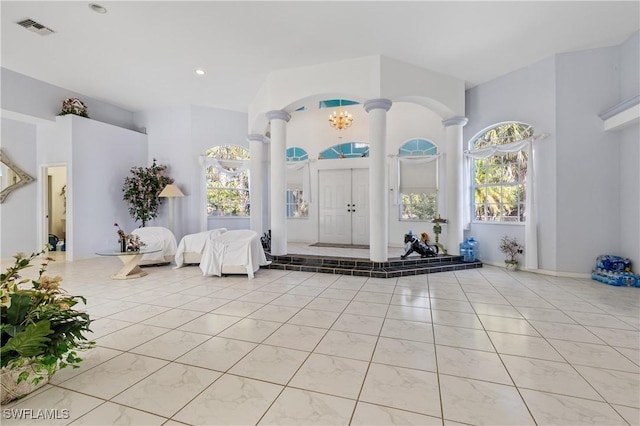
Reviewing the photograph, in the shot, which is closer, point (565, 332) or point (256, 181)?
point (565, 332)

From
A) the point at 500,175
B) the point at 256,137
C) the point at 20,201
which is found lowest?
the point at 20,201

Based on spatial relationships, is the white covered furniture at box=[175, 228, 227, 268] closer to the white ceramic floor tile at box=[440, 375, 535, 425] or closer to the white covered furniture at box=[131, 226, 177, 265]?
the white covered furniture at box=[131, 226, 177, 265]

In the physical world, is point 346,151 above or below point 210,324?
above

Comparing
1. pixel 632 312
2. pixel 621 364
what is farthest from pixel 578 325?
pixel 632 312

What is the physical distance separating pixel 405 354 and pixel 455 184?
14.7 feet

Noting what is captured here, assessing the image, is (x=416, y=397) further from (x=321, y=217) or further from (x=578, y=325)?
(x=321, y=217)

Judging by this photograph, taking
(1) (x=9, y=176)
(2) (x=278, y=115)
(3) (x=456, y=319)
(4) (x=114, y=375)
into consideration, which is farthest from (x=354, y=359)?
(1) (x=9, y=176)

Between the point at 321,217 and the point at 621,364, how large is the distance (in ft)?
21.6

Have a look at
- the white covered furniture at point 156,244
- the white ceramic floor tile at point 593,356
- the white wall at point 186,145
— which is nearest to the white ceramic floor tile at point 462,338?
the white ceramic floor tile at point 593,356

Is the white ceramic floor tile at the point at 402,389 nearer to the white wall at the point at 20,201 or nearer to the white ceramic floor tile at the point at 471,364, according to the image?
the white ceramic floor tile at the point at 471,364

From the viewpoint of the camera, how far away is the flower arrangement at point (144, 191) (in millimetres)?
6848

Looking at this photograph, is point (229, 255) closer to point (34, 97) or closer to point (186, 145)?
point (186, 145)

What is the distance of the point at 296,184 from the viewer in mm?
8461

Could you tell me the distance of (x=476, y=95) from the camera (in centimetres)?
606
